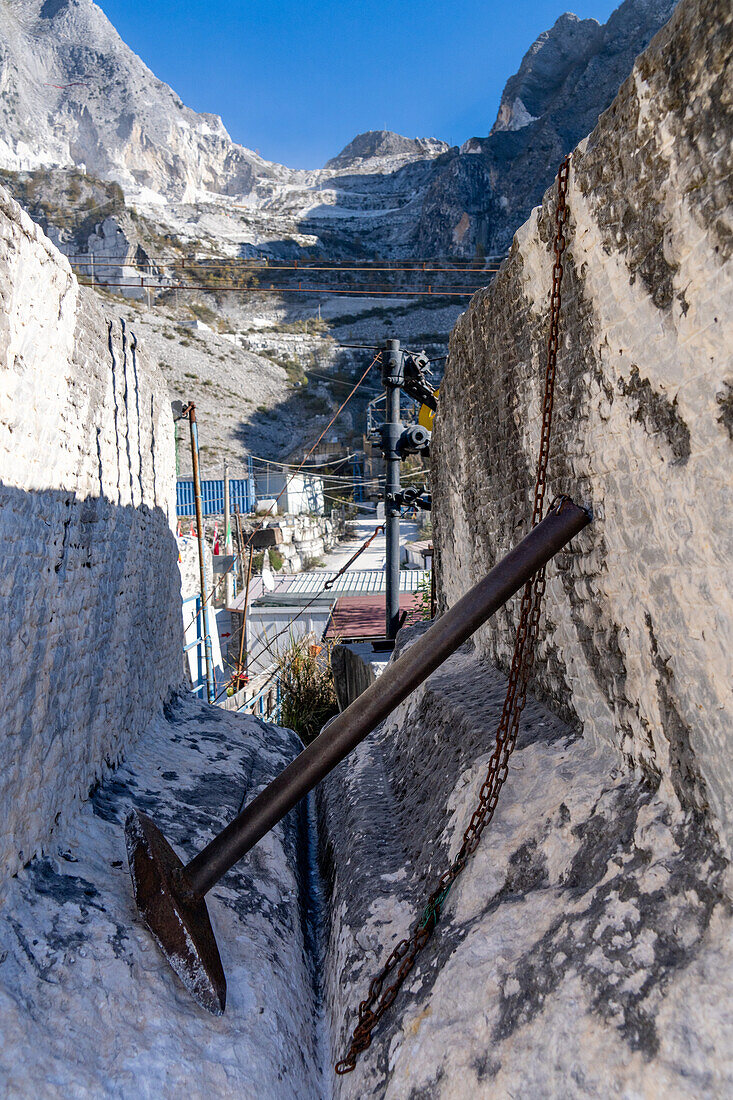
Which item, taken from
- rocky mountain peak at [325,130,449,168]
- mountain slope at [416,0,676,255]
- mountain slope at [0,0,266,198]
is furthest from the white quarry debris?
rocky mountain peak at [325,130,449,168]

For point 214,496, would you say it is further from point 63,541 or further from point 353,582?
point 63,541

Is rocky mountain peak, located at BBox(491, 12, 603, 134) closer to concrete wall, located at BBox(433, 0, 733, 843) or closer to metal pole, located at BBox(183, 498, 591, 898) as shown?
concrete wall, located at BBox(433, 0, 733, 843)

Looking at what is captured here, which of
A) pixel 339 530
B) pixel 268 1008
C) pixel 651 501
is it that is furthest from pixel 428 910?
pixel 339 530

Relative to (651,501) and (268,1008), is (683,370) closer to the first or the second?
(651,501)

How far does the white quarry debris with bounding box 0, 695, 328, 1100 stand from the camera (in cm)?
206

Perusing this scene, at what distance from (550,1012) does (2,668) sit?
2.18m

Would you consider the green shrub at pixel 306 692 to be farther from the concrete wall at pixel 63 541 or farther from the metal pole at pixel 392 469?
the concrete wall at pixel 63 541

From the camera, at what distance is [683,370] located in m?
1.94

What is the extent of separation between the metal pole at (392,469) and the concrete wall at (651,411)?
5694 millimetres

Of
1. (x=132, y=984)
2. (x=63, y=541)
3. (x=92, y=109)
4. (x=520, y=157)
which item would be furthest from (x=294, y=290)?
(x=92, y=109)

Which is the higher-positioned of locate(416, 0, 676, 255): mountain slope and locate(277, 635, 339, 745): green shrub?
locate(416, 0, 676, 255): mountain slope

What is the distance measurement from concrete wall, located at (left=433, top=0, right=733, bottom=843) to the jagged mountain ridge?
5353cm

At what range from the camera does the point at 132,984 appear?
2383mm

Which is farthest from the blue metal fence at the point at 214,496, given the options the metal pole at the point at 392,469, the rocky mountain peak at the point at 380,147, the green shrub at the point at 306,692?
the rocky mountain peak at the point at 380,147
